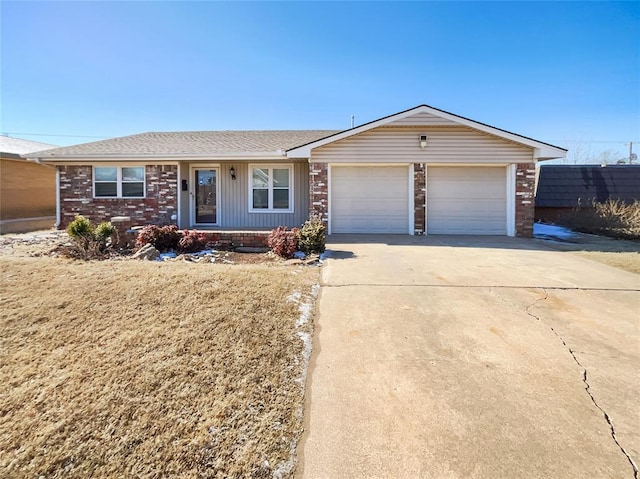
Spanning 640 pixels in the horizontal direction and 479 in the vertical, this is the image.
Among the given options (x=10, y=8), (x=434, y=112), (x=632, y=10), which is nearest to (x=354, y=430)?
(x=434, y=112)

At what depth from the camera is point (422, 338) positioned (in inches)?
136

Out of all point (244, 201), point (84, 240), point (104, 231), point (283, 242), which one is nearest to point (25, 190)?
point (244, 201)

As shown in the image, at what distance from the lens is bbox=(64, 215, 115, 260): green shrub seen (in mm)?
6949

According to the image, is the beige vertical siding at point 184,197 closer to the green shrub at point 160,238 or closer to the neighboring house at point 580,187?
the green shrub at point 160,238

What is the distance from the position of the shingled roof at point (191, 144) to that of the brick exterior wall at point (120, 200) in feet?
2.20

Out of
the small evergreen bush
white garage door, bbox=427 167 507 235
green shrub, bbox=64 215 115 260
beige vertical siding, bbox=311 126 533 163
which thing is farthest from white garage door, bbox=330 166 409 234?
green shrub, bbox=64 215 115 260

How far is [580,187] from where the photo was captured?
1519 centimetres

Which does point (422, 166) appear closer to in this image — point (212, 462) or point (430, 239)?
point (430, 239)

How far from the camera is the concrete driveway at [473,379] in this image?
1.99m

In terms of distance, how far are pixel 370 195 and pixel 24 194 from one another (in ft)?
53.2

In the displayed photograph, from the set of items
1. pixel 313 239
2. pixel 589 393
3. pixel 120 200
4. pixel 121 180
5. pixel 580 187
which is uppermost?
pixel 580 187

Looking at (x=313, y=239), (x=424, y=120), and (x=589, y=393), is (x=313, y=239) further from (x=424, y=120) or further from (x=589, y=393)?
(x=424, y=120)

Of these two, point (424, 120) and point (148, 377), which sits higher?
point (424, 120)

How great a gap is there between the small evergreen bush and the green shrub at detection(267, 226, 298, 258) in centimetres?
171
